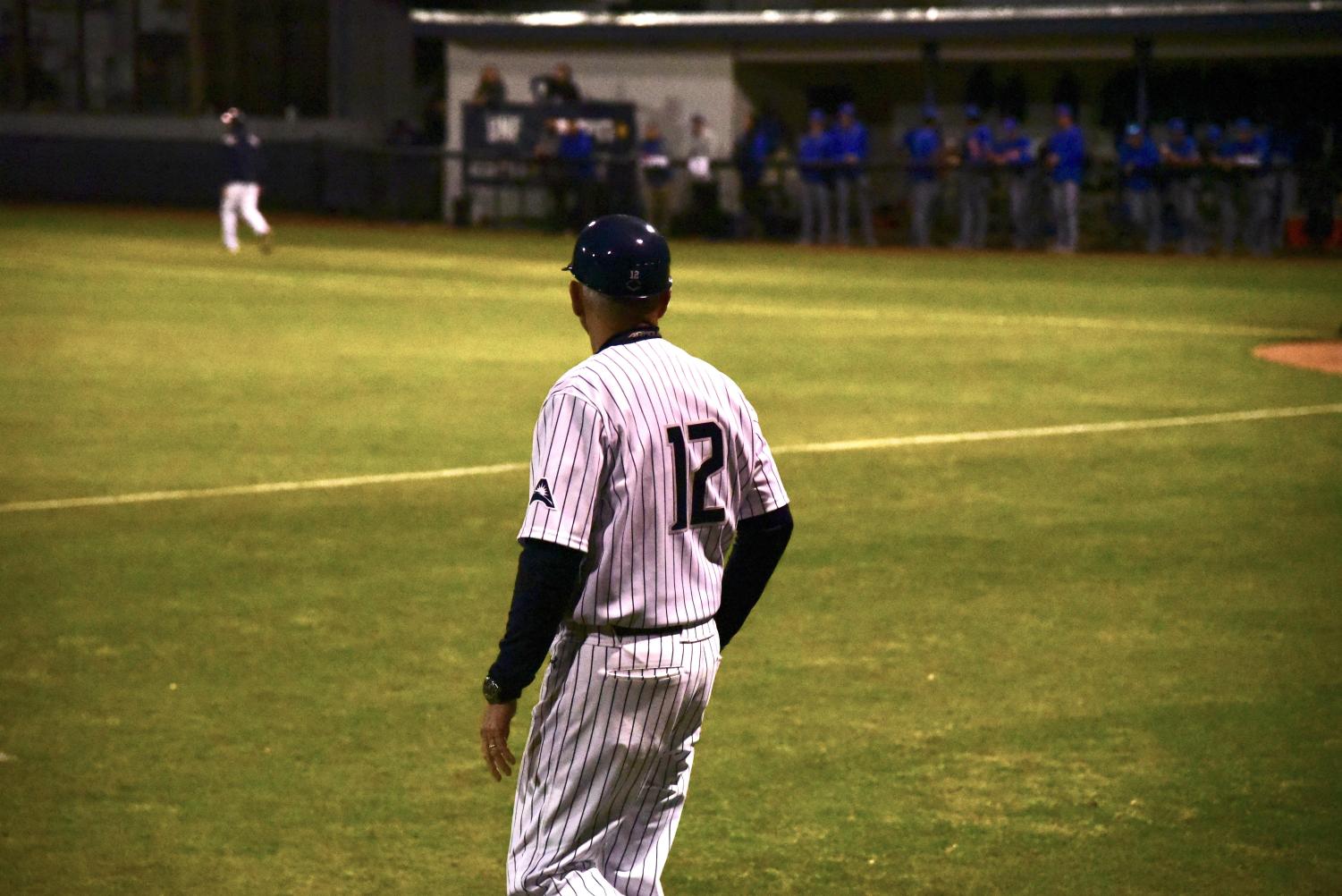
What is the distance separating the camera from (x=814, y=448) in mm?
11820

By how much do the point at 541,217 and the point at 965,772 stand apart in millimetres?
27567

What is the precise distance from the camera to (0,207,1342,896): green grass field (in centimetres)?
522

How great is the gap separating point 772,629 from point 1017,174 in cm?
2249

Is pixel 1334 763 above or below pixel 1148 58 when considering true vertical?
below

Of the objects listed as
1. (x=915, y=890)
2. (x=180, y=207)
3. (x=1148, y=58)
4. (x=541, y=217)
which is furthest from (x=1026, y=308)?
(x=180, y=207)

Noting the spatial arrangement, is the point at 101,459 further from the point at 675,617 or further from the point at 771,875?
the point at 675,617

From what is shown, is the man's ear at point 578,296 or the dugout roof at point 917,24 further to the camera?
the dugout roof at point 917,24

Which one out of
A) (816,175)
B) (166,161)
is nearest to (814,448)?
(816,175)

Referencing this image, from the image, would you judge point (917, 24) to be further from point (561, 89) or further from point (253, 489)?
point (253, 489)

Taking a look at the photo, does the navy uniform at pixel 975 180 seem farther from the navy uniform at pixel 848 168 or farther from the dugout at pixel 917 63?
the dugout at pixel 917 63

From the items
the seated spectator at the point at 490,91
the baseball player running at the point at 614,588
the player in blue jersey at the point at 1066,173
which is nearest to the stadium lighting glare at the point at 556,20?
the seated spectator at the point at 490,91

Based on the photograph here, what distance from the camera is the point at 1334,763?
19.6ft

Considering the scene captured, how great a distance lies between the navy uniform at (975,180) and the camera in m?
29.2

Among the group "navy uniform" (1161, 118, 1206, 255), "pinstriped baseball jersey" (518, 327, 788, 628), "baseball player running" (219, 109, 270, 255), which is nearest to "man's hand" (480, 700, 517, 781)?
"pinstriped baseball jersey" (518, 327, 788, 628)
